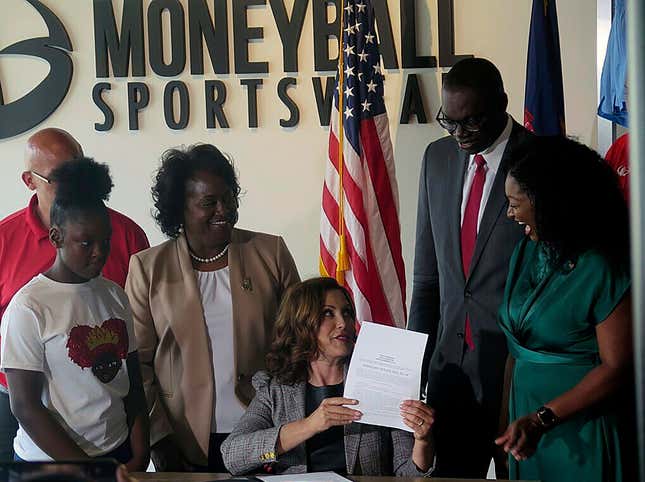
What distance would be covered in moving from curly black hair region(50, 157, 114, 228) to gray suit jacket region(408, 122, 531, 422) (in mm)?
1178

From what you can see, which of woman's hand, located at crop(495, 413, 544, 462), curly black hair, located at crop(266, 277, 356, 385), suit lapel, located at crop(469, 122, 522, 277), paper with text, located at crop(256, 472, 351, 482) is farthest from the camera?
suit lapel, located at crop(469, 122, 522, 277)

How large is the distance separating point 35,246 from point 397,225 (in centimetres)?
132

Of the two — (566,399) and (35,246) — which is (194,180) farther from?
(566,399)

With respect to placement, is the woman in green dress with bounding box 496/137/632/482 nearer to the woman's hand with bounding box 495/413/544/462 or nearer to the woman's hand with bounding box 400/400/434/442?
the woman's hand with bounding box 495/413/544/462

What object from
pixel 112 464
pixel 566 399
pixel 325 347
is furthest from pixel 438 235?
pixel 112 464

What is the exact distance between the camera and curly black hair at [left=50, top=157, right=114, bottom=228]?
2.98m

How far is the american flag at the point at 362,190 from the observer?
296 centimetres

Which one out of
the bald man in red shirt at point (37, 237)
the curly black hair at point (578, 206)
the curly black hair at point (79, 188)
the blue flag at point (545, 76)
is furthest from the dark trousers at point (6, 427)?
the blue flag at point (545, 76)

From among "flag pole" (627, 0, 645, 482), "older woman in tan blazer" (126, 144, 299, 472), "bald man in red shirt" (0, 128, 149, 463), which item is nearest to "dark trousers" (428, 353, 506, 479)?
"older woman in tan blazer" (126, 144, 299, 472)

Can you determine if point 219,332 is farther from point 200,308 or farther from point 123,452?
point 123,452

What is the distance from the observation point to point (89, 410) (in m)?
3.02

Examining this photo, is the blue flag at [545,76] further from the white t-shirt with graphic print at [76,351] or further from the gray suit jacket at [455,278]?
the white t-shirt with graphic print at [76,351]

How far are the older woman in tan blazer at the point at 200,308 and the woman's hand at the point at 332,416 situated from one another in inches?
23.2

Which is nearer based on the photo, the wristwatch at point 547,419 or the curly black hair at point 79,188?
the wristwatch at point 547,419
